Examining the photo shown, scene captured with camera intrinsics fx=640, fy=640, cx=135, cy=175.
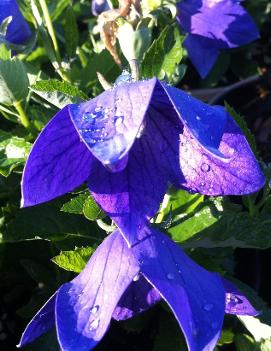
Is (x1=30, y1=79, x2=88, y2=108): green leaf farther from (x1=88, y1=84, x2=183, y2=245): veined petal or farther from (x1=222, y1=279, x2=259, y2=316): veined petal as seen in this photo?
(x1=222, y1=279, x2=259, y2=316): veined petal

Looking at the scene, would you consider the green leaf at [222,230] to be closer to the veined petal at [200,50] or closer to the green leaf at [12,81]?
the green leaf at [12,81]

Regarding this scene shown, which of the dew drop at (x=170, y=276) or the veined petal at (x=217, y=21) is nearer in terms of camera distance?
the dew drop at (x=170, y=276)

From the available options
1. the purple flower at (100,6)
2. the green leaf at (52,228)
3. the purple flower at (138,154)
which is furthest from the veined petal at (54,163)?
the purple flower at (100,6)

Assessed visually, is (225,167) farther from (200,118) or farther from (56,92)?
(56,92)

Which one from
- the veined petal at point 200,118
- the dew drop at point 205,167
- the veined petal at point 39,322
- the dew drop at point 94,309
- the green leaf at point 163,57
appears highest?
the veined petal at point 200,118

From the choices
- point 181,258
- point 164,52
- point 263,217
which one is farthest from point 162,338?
point 164,52
